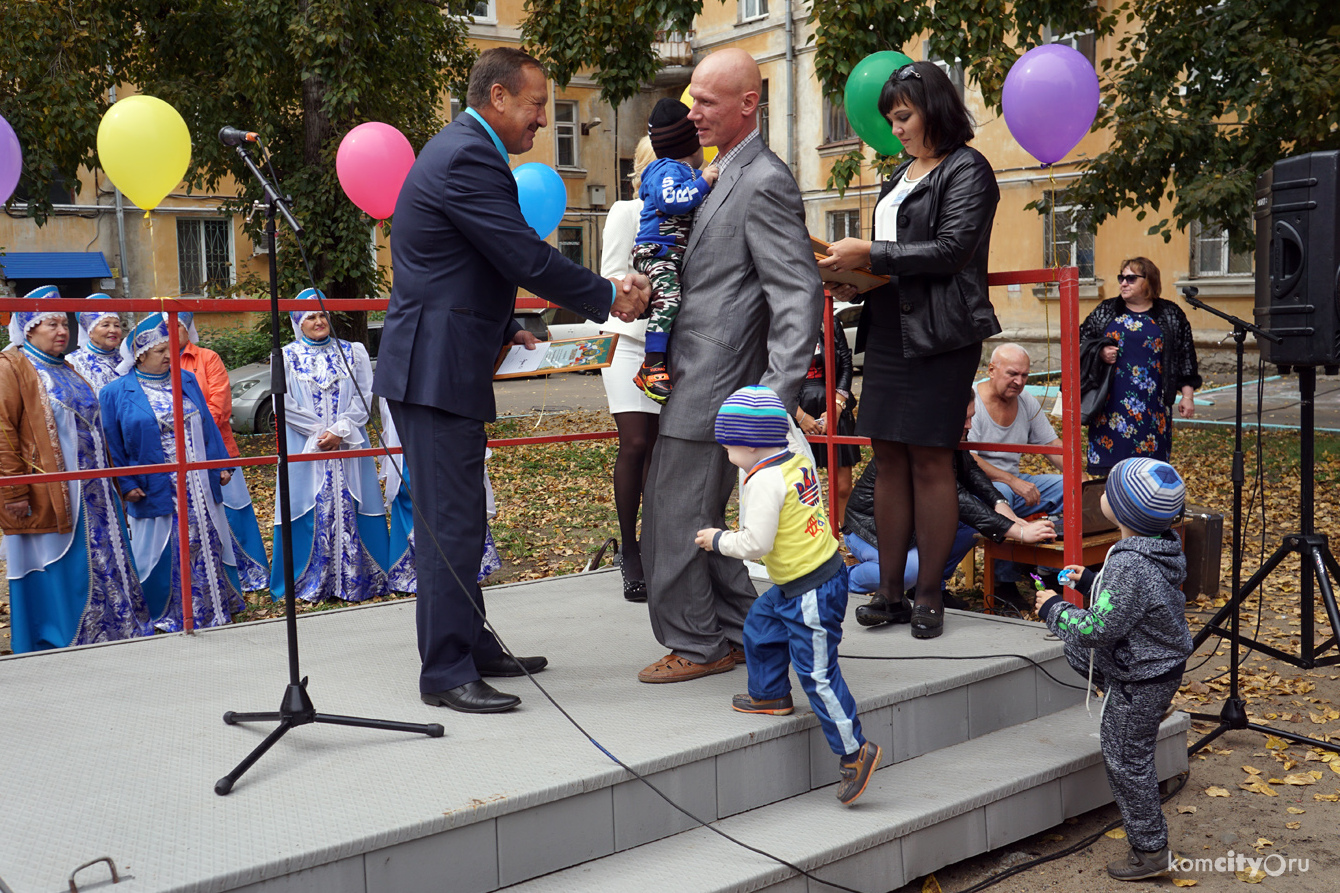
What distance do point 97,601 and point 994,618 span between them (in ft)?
14.1

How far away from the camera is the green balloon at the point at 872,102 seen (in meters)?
6.08

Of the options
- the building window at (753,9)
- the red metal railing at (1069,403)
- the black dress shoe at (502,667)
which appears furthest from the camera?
the building window at (753,9)

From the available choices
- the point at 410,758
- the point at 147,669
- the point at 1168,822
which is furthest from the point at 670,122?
the point at 1168,822

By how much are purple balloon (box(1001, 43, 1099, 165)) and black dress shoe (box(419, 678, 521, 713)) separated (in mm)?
4916

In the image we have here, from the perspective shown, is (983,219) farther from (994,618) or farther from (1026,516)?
(1026,516)

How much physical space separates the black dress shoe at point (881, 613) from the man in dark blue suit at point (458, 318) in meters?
1.55

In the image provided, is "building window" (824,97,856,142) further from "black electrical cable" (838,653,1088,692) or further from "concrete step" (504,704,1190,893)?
"concrete step" (504,704,1190,893)

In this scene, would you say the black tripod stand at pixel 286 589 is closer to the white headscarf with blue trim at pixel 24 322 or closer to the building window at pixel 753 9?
the white headscarf with blue trim at pixel 24 322

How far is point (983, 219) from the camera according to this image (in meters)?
3.86

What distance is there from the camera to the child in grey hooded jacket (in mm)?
3158

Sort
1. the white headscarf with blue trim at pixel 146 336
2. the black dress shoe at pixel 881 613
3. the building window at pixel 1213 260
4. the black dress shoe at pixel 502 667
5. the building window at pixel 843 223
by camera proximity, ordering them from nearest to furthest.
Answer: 1. the black dress shoe at pixel 502 667
2. the black dress shoe at pixel 881 613
3. the white headscarf with blue trim at pixel 146 336
4. the building window at pixel 1213 260
5. the building window at pixel 843 223

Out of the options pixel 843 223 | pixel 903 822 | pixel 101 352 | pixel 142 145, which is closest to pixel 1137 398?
pixel 903 822

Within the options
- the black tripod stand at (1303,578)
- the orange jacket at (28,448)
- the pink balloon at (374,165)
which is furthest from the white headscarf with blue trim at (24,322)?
the black tripod stand at (1303,578)

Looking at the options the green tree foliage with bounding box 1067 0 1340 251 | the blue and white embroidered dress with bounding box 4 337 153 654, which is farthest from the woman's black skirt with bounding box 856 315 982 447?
the green tree foliage with bounding box 1067 0 1340 251
